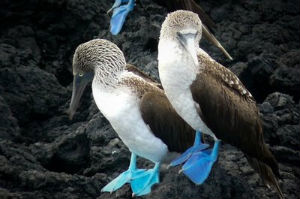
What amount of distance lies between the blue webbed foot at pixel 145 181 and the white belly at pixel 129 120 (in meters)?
0.13

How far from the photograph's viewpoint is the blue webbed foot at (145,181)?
525 centimetres

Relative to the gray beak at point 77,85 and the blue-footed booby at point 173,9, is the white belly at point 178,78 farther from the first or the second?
the blue-footed booby at point 173,9

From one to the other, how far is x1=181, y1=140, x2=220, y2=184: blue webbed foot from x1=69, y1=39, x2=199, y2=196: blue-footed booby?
0.59 ft

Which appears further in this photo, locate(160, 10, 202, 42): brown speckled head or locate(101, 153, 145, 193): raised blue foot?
locate(101, 153, 145, 193): raised blue foot

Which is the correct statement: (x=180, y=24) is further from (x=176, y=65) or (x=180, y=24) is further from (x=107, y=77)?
(x=107, y=77)

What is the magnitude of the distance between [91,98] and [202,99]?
192 centimetres

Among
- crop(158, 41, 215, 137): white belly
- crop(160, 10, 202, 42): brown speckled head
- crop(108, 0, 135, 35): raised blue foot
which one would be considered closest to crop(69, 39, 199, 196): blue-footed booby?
crop(158, 41, 215, 137): white belly

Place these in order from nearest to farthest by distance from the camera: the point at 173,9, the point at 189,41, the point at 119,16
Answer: the point at 189,41
the point at 173,9
the point at 119,16

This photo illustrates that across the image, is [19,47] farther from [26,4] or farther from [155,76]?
[155,76]

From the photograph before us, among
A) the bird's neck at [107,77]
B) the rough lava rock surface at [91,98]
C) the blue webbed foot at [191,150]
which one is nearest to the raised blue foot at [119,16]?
the rough lava rock surface at [91,98]

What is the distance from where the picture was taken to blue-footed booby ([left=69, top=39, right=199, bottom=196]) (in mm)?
A: 5211

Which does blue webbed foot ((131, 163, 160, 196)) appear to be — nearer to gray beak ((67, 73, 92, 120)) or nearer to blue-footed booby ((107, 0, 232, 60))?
gray beak ((67, 73, 92, 120))

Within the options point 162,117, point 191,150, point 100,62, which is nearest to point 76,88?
point 100,62

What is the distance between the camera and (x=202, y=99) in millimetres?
5031
